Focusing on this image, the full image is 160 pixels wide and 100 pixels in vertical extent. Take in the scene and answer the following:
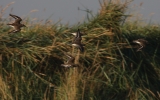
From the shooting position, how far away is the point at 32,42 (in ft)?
20.9

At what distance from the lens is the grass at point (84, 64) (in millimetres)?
5918

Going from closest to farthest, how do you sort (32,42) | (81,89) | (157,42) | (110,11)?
(81,89)
(32,42)
(110,11)
(157,42)

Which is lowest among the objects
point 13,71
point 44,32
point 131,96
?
point 131,96

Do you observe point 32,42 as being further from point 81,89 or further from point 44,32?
point 81,89

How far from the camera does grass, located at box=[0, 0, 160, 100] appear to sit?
233 inches

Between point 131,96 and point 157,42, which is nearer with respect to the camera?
point 131,96

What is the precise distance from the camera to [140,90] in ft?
21.1

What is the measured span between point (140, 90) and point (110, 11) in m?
1.47

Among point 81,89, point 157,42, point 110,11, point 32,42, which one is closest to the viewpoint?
point 81,89

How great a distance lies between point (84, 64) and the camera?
21.0 feet

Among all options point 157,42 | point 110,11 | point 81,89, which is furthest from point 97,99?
point 157,42

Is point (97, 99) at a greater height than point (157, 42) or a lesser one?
lesser

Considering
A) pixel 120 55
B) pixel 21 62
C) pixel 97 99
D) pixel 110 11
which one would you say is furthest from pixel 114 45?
pixel 21 62

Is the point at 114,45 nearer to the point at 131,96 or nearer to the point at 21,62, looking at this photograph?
the point at 131,96
